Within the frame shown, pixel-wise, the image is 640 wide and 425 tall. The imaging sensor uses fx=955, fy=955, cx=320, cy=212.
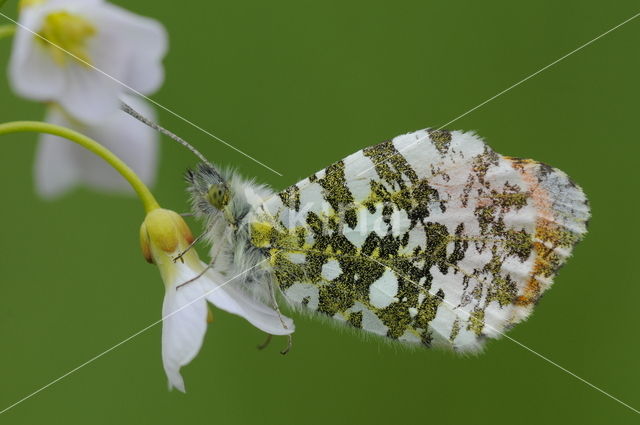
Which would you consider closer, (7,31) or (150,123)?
(7,31)

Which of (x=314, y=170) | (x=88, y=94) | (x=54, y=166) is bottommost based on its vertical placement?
(x=314, y=170)

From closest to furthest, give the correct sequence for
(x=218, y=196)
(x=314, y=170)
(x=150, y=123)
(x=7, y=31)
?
(x=7, y=31), (x=150, y=123), (x=218, y=196), (x=314, y=170)

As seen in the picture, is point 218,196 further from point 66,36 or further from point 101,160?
point 66,36

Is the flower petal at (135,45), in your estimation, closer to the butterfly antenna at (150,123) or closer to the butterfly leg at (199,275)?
the butterfly antenna at (150,123)

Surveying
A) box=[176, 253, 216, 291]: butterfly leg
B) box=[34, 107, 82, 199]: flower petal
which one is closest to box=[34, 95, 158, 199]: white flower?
box=[34, 107, 82, 199]: flower petal

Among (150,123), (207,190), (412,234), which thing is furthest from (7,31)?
(412,234)

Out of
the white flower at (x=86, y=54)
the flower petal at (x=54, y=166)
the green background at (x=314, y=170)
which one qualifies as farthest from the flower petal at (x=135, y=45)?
the green background at (x=314, y=170)

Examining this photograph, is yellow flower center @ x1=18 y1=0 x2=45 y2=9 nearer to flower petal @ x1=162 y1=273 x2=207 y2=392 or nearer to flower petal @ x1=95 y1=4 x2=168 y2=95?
flower petal @ x1=95 y1=4 x2=168 y2=95
